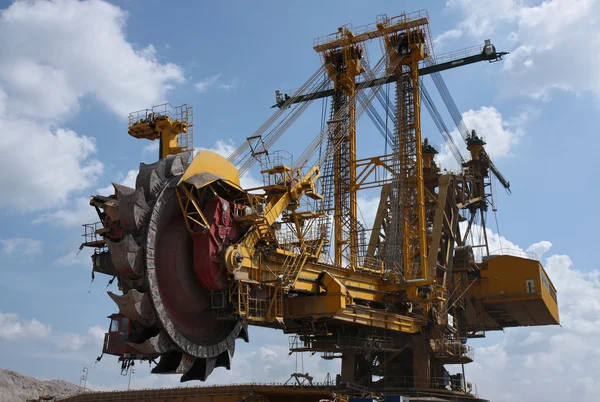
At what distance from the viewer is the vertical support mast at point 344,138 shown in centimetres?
4247

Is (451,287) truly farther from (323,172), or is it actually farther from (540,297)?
(323,172)

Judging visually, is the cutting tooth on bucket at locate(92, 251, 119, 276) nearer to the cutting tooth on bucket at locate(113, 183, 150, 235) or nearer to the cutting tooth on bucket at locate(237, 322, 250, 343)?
the cutting tooth on bucket at locate(113, 183, 150, 235)

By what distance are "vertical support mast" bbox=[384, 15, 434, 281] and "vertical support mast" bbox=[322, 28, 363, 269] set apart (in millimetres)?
2545

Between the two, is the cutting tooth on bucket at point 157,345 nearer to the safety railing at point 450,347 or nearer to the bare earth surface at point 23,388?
the safety railing at point 450,347

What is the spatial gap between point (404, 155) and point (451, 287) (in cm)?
1088

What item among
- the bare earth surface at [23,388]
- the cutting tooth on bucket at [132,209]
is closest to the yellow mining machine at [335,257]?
the cutting tooth on bucket at [132,209]

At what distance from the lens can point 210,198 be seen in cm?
2923

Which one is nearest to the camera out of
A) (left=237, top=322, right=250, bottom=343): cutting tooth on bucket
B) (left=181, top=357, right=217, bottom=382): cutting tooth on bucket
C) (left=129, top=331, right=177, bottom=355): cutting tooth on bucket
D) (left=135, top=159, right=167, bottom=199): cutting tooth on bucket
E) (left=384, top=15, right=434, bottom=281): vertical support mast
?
(left=129, top=331, right=177, bottom=355): cutting tooth on bucket

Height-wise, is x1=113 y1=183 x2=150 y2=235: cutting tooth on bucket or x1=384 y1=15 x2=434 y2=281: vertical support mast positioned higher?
x1=384 y1=15 x2=434 y2=281: vertical support mast

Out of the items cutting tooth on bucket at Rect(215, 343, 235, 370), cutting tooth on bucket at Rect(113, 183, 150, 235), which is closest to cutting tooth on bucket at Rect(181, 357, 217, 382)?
cutting tooth on bucket at Rect(215, 343, 235, 370)

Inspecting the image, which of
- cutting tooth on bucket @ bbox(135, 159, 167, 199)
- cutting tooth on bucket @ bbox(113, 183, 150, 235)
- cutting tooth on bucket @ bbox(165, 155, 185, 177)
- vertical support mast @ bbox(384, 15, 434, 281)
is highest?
vertical support mast @ bbox(384, 15, 434, 281)

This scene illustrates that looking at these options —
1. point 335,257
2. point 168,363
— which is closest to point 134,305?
point 168,363

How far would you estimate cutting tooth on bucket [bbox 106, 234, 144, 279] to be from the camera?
26.6 metres

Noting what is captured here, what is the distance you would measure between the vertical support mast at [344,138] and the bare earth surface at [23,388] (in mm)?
40945
